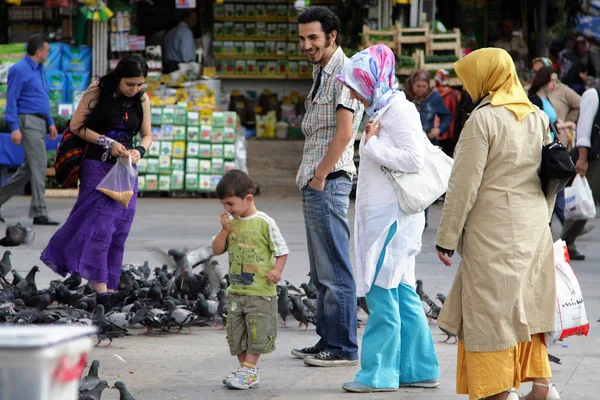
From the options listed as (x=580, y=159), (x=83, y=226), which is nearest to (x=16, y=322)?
(x=83, y=226)

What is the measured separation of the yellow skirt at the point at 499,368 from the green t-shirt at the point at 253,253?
3.70ft

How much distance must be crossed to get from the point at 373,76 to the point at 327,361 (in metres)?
1.67

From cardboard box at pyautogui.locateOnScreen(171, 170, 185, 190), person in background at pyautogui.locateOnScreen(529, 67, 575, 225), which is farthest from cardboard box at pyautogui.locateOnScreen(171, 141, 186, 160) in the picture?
person in background at pyautogui.locateOnScreen(529, 67, 575, 225)

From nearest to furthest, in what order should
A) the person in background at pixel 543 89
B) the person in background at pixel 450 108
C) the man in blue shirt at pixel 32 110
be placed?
the person in background at pixel 543 89
the man in blue shirt at pixel 32 110
the person in background at pixel 450 108

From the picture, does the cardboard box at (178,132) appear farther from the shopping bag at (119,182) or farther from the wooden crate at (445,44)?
the shopping bag at (119,182)

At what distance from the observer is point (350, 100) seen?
18.7 feet

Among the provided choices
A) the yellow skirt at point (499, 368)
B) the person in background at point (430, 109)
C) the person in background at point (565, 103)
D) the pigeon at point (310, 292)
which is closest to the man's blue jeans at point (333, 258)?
the yellow skirt at point (499, 368)

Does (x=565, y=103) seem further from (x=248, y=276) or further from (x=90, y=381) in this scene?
(x=90, y=381)

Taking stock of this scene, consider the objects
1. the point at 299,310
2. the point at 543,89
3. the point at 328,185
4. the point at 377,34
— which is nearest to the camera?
the point at 328,185

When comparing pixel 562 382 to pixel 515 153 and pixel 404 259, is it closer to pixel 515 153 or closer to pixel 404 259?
pixel 404 259

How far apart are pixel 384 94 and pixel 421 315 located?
117 cm

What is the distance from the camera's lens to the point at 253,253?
5438 mm

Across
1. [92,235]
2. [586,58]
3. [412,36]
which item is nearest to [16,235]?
[92,235]

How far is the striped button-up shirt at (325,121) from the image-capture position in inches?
228
